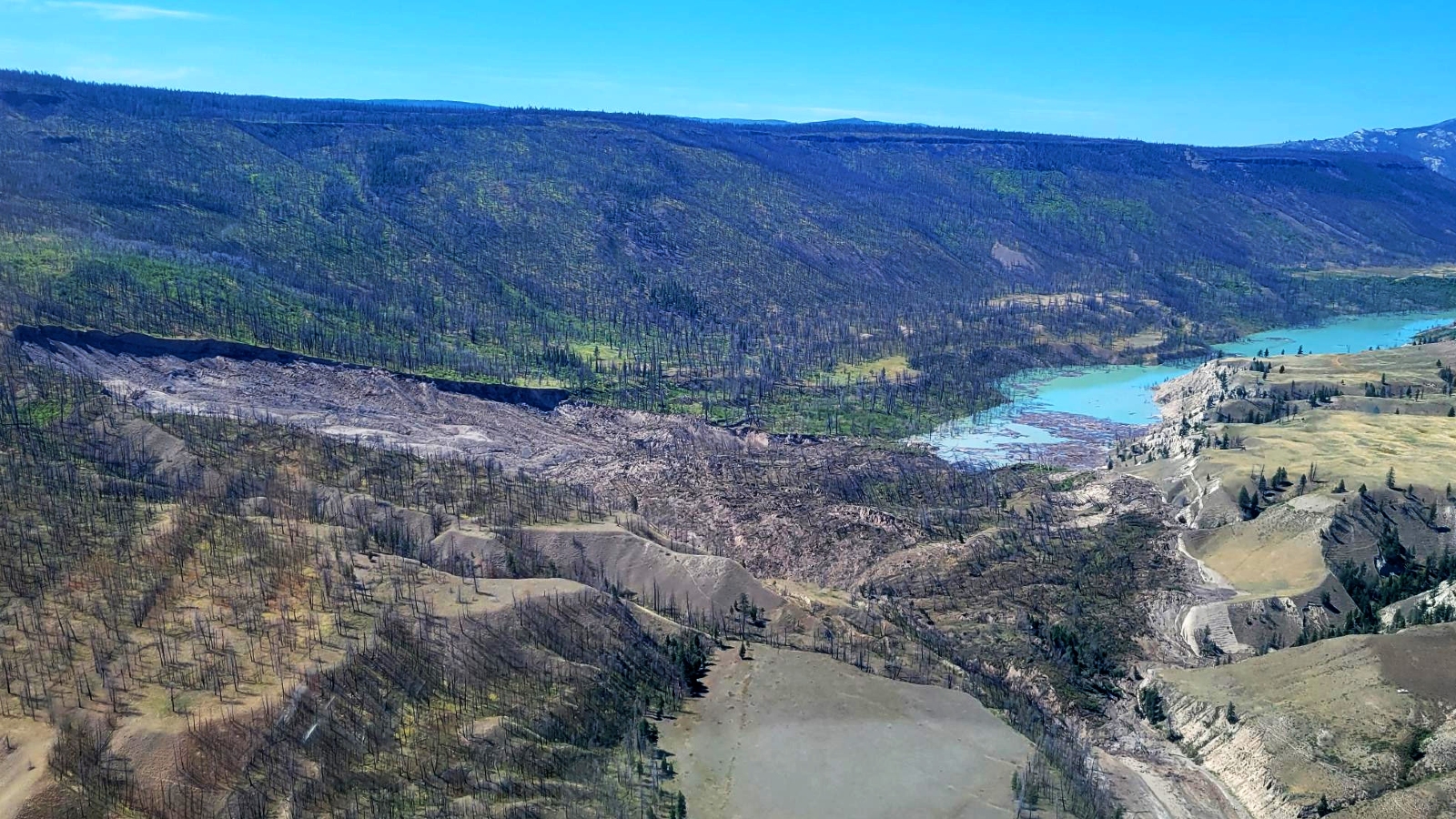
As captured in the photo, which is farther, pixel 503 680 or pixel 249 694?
pixel 503 680

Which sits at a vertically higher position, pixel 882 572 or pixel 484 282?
pixel 484 282

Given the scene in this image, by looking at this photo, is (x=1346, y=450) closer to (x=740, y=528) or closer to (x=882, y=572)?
(x=882, y=572)

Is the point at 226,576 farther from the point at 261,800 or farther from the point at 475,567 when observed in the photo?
the point at 261,800

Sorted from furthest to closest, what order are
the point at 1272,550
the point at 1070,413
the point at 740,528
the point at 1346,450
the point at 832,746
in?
1. the point at 1070,413
2. the point at 1346,450
3. the point at 740,528
4. the point at 1272,550
5. the point at 832,746

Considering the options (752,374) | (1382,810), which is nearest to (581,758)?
(1382,810)

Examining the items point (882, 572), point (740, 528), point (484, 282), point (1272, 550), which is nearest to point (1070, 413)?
point (1272, 550)

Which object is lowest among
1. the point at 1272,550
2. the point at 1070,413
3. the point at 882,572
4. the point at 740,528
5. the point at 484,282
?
the point at 882,572

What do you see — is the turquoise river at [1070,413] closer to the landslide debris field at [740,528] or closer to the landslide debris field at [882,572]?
the landslide debris field at [882,572]

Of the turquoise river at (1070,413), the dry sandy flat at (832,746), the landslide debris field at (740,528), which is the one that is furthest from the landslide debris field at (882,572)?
the turquoise river at (1070,413)
